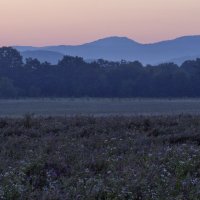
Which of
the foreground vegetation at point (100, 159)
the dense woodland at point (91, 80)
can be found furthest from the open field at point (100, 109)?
the dense woodland at point (91, 80)

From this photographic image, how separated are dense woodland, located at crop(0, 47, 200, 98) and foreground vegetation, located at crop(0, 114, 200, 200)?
57.6 m

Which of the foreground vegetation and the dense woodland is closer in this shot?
the foreground vegetation

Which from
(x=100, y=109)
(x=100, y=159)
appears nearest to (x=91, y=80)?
(x=100, y=109)

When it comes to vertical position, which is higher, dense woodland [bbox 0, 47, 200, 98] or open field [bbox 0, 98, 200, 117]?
dense woodland [bbox 0, 47, 200, 98]

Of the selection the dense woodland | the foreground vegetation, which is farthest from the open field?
the dense woodland

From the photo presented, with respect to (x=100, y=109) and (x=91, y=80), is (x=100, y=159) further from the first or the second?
(x=91, y=80)

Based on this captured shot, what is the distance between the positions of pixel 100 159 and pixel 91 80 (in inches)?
2801

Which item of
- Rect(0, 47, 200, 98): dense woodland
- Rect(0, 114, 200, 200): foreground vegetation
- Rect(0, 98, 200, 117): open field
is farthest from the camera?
Rect(0, 47, 200, 98): dense woodland

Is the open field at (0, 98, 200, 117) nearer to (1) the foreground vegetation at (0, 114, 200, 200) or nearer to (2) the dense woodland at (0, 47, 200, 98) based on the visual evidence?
(1) the foreground vegetation at (0, 114, 200, 200)

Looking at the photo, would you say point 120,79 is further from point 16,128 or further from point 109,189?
point 109,189

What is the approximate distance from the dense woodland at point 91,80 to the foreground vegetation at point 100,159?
5763cm

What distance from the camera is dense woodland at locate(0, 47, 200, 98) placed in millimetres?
77750

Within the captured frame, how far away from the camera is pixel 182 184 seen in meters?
9.10

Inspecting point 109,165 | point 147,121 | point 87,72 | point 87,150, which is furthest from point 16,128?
point 87,72
